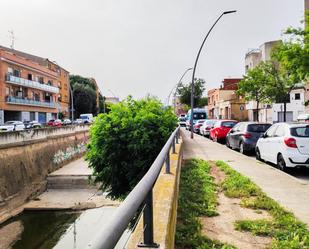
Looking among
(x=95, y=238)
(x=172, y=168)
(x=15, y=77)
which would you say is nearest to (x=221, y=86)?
(x=15, y=77)

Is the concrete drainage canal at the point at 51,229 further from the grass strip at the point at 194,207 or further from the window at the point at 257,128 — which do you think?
the grass strip at the point at 194,207

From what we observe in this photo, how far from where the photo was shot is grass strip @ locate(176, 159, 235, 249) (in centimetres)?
429

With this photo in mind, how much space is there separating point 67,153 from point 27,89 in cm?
2631

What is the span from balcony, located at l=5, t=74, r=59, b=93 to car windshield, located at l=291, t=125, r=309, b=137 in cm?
4742

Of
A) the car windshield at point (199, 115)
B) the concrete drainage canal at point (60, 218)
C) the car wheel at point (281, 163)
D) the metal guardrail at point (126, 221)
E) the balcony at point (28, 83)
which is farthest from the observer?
the balcony at point (28, 83)

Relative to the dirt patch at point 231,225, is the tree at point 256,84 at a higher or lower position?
higher

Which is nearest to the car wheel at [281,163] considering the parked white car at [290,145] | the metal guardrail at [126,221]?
the parked white car at [290,145]

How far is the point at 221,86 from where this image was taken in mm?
77000

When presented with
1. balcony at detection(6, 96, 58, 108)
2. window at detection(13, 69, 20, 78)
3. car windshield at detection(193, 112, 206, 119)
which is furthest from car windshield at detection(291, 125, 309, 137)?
window at detection(13, 69, 20, 78)

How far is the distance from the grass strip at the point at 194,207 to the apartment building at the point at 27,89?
151ft

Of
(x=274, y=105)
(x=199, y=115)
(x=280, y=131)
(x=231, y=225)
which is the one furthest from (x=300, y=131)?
(x=199, y=115)

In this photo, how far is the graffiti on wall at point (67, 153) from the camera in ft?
109

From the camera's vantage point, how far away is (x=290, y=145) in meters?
10.8

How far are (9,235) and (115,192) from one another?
8.43m
